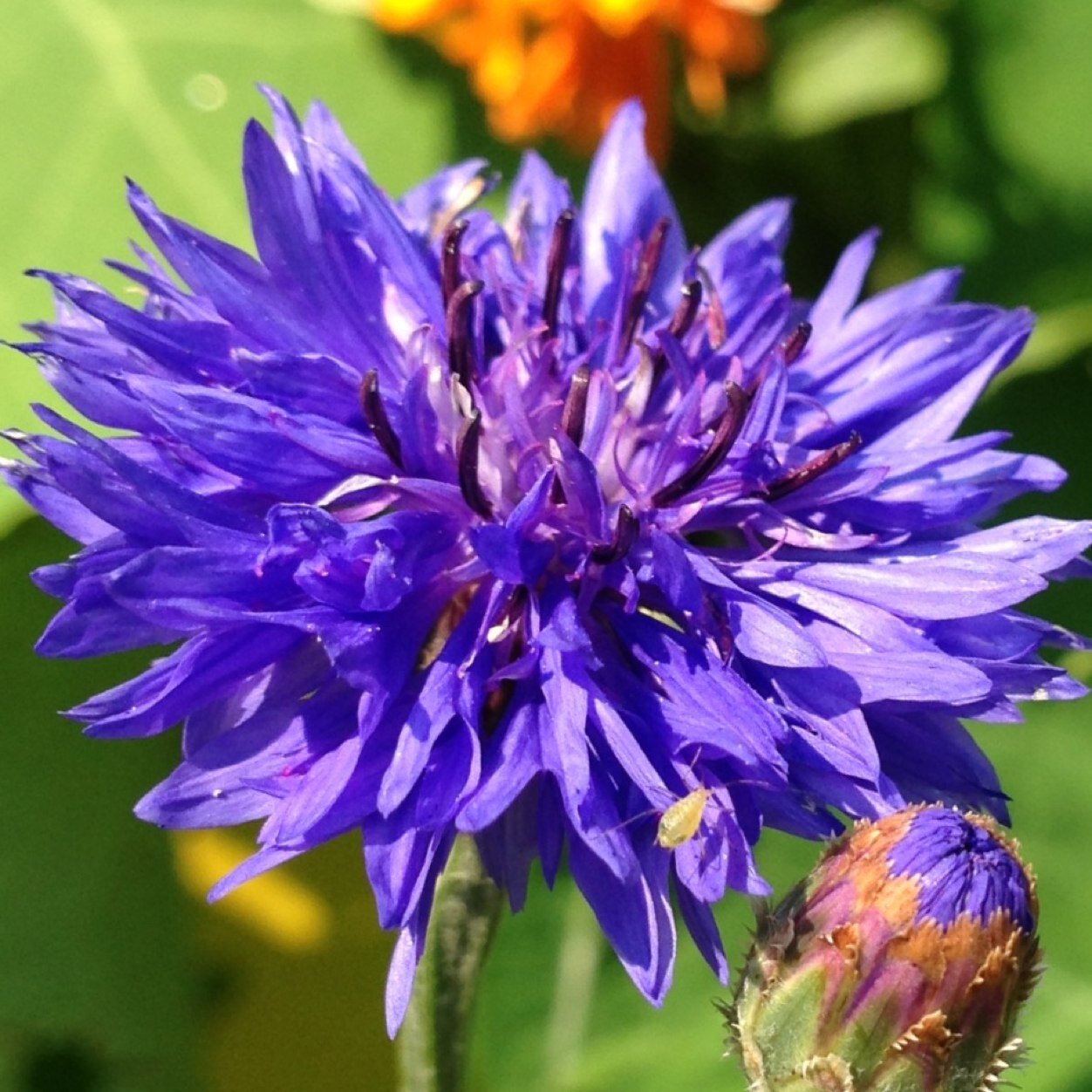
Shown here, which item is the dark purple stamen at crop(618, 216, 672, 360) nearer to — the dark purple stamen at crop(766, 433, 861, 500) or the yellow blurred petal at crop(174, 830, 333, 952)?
the dark purple stamen at crop(766, 433, 861, 500)

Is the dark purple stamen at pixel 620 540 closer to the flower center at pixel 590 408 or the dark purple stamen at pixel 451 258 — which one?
the flower center at pixel 590 408

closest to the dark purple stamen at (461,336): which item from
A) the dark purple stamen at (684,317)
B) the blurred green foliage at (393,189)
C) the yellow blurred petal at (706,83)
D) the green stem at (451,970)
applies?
the dark purple stamen at (684,317)

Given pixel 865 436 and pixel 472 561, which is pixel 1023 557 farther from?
pixel 472 561

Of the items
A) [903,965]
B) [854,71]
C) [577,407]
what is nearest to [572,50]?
[854,71]

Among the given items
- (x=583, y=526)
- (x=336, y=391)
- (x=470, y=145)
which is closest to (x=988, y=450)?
(x=583, y=526)

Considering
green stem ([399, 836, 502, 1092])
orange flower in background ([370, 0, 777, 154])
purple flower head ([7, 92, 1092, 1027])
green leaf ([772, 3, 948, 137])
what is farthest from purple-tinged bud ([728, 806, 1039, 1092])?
green leaf ([772, 3, 948, 137])
